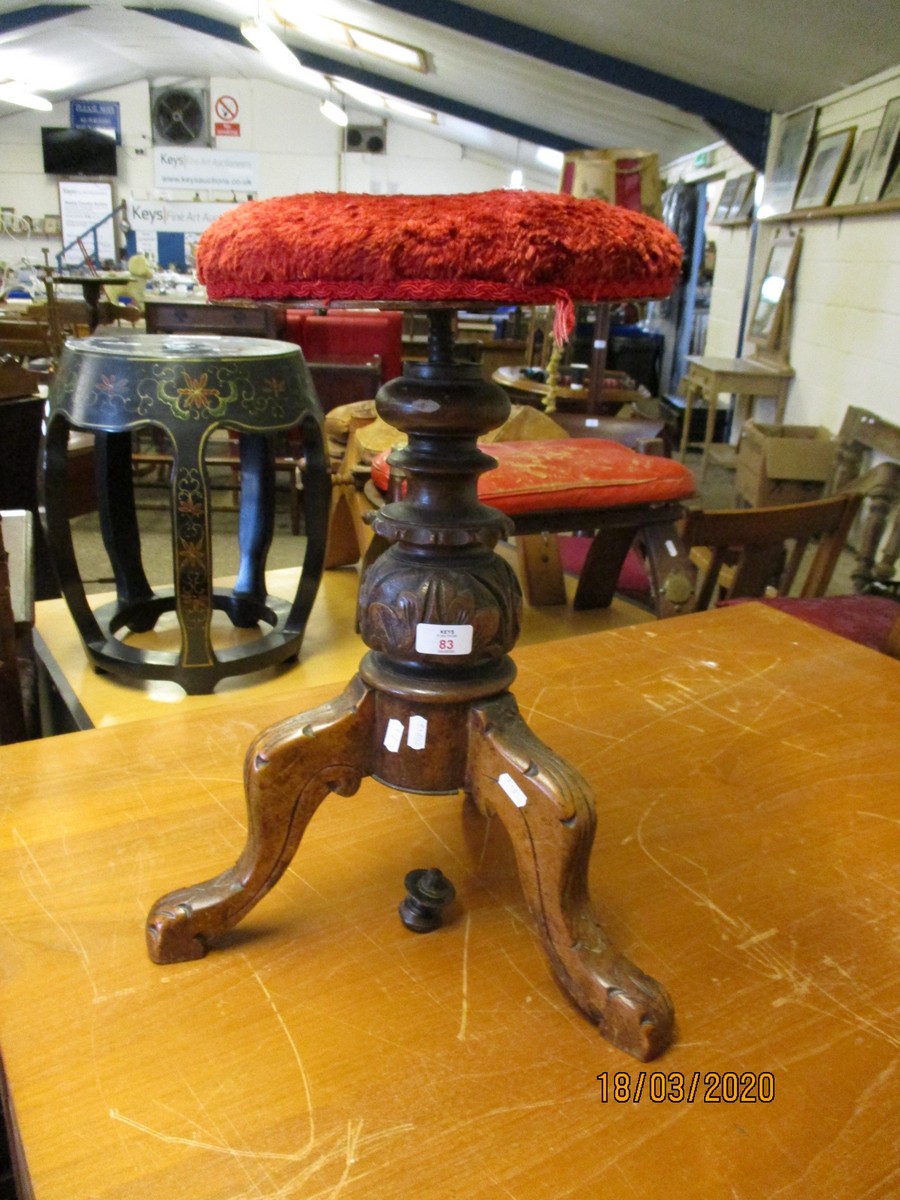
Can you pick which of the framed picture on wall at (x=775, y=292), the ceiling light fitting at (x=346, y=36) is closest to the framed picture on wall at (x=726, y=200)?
the framed picture on wall at (x=775, y=292)

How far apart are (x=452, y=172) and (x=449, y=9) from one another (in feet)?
16.5

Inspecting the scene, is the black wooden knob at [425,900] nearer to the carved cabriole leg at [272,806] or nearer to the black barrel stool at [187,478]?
the carved cabriole leg at [272,806]

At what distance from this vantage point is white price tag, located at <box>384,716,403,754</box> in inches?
25.0

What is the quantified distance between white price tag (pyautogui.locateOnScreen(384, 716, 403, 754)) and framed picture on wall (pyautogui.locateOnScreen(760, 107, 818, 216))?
420cm

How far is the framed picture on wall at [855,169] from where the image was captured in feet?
10.9

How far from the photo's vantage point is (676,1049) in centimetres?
57

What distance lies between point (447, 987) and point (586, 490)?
0.94 metres

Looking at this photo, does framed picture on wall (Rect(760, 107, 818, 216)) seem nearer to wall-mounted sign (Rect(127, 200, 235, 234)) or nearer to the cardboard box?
the cardboard box

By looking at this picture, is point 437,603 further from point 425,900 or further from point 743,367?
point 743,367

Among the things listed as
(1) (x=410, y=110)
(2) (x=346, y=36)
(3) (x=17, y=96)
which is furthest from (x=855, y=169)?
(3) (x=17, y=96)

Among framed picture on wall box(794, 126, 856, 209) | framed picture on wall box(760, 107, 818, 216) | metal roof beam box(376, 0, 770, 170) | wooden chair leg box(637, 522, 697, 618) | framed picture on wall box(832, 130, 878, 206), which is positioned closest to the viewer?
wooden chair leg box(637, 522, 697, 618)

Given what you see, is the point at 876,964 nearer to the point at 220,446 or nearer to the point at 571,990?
the point at 571,990

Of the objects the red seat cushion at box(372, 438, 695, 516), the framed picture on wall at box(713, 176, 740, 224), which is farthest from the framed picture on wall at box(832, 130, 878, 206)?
the red seat cushion at box(372, 438, 695, 516)

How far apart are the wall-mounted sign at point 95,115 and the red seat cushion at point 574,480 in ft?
29.7
